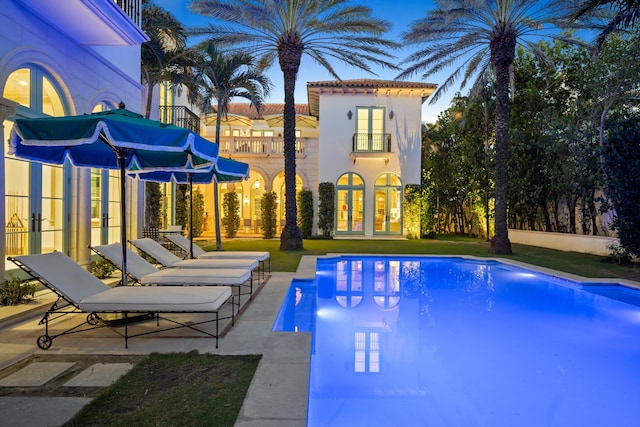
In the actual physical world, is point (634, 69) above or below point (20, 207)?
above

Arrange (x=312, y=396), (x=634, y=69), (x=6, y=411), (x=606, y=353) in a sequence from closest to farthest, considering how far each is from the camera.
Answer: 1. (x=6, y=411)
2. (x=312, y=396)
3. (x=606, y=353)
4. (x=634, y=69)

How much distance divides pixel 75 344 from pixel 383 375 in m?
3.50

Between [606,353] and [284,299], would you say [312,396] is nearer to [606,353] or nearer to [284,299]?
[284,299]

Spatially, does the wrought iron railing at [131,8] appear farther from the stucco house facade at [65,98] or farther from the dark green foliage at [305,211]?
the dark green foliage at [305,211]

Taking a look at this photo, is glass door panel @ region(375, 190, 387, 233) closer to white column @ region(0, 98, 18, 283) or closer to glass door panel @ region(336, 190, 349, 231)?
glass door panel @ region(336, 190, 349, 231)

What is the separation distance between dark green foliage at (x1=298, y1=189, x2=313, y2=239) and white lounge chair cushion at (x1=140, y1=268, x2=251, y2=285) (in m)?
15.5

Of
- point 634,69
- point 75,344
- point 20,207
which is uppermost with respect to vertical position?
point 634,69

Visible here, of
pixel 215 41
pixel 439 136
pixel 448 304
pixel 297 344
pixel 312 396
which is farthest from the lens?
pixel 439 136

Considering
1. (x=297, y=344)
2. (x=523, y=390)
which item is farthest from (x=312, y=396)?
(x=523, y=390)

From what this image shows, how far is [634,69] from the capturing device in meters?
13.2

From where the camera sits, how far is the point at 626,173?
11.9 m

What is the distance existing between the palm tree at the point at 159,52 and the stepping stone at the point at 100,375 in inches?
466

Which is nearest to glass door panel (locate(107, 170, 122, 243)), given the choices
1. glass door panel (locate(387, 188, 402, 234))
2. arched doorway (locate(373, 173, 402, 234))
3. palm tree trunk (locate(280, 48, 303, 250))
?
palm tree trunk (locate(280, 48, 303, 250))

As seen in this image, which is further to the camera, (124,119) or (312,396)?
(124,119)
